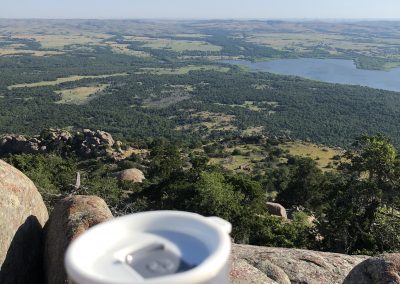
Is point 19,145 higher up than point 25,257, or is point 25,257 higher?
point 25,257

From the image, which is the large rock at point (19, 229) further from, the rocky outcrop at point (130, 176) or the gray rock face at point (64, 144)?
the gray rock face at point (64, 144)

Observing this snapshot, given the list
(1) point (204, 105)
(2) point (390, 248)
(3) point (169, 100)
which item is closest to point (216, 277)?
(2) point (390, 248)

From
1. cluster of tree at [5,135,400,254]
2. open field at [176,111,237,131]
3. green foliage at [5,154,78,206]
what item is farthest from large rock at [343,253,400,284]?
open field at [176,111,237,131]

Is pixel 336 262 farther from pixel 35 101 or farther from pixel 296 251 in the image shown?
pixel 35 101

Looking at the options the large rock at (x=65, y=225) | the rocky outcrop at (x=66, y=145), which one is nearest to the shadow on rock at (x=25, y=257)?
the large rock at (x=65, y=225)

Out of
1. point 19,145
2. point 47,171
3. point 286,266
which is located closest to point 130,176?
point 47,171

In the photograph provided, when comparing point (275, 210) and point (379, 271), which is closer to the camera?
point (379, 271)

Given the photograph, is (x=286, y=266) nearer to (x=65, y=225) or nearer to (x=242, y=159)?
(x=65, y=225)
